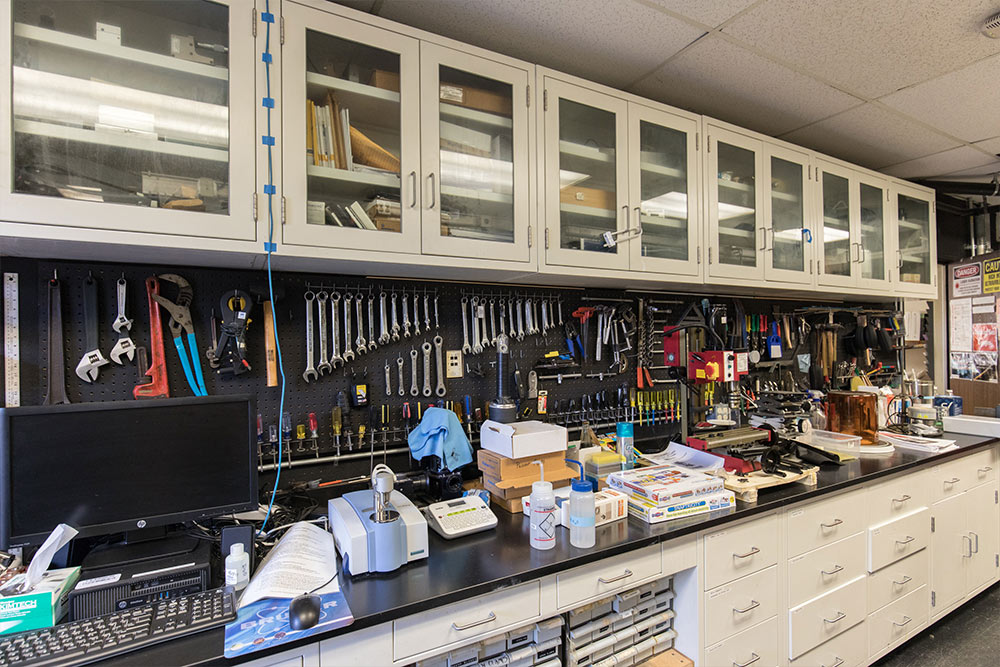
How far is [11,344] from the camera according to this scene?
132 centimetres

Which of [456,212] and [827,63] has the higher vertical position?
[827,63]

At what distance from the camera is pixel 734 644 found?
1.63 meters

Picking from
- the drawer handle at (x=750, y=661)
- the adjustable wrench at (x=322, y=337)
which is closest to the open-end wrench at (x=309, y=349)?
the adjustable wrench at (x=322, y=337)

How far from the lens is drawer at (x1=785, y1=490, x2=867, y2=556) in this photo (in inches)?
70.3

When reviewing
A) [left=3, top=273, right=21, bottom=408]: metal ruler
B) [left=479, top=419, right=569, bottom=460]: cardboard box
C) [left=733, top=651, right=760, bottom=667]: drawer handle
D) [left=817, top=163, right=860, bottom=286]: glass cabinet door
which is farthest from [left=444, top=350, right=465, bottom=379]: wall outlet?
[left=817, top=163, right=860, bottom=286]: glass cabinet door

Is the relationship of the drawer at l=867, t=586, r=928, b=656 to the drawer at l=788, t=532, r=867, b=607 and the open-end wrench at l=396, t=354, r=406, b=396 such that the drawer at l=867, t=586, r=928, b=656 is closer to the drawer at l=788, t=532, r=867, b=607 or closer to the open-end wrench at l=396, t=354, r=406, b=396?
the drawer at l=788, t=532, r=867, b=607

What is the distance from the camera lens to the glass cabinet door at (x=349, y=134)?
52.4 inches

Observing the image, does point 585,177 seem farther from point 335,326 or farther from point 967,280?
point 967,280

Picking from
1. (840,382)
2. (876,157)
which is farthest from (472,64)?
(840,382)

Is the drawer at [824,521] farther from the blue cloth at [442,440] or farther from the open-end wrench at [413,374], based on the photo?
the open-end wrench at [413,374]

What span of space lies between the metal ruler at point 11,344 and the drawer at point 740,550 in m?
2.14

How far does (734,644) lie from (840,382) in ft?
7.46

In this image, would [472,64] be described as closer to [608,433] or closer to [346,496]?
[346,496]

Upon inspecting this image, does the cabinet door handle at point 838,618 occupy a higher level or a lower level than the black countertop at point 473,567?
Answer: lower
